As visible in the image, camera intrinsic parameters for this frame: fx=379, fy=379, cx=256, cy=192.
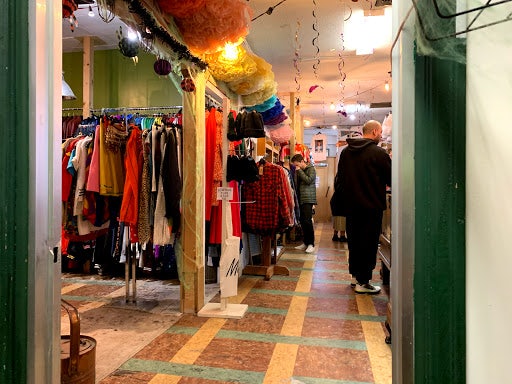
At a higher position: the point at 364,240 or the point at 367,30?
the point at 367,30

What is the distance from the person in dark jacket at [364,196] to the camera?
397cm

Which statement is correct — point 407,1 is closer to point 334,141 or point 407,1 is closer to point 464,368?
point 464,368

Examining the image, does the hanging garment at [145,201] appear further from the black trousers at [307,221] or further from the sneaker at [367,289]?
Result: the black trousers at [307,221]

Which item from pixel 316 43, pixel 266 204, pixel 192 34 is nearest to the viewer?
pixel 192 34

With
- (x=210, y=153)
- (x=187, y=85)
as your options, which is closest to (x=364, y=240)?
(x=210, y=153)

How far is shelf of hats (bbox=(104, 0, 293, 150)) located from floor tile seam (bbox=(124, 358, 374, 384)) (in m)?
2.13

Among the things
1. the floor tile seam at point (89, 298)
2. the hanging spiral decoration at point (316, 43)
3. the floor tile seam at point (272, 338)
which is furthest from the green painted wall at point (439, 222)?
the hanging spiral decoration at point (316, 43)

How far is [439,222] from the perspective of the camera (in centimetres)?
91

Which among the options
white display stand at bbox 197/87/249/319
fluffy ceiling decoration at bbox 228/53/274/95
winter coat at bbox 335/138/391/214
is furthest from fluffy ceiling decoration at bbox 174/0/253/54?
winter coat at bbox 335/138/391/214

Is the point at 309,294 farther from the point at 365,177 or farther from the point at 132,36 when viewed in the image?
the point at 132,36

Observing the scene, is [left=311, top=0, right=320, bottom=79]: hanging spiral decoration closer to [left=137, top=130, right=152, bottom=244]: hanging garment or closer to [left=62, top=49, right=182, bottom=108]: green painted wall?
[left=62, top=49, right=182, bottom=108]: green painted wall

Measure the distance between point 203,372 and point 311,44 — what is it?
188 inches

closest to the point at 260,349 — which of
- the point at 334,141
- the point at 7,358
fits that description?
the point at 7,358

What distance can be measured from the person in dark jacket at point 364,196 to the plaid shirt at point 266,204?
815mm
